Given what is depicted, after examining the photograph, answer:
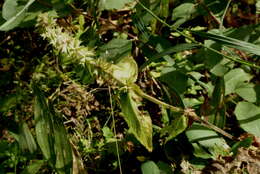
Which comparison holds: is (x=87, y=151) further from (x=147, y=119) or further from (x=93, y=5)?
(x=93, y=5)

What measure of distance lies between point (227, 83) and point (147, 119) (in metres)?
0.36

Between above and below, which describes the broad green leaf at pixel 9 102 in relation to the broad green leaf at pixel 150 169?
above

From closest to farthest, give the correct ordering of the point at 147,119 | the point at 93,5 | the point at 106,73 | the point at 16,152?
the point at 106,73 → the point at 147,119 → the point at 93,5 → the point at 16,152

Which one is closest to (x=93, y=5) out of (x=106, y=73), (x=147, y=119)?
(x=106, y=73)

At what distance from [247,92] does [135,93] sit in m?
0.43

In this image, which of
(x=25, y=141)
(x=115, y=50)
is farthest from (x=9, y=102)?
(x=115, y=50)

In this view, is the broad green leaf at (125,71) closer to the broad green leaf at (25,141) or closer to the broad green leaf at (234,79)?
the broad green leaf at (234,79)

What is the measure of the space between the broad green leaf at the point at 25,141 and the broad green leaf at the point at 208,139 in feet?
1.98

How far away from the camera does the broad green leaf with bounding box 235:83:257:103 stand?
123 centimetres

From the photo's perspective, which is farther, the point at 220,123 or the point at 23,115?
the point at 23,115

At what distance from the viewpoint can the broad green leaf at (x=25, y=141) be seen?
4.43 feet

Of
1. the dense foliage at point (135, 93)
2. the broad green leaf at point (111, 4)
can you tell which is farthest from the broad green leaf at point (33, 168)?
the broad green leaf at point (111, 4)

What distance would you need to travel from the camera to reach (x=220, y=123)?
4.29 ft

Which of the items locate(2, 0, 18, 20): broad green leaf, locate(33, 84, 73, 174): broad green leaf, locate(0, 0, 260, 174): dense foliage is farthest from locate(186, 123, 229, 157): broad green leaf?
locate(2, 0, 18, 20): broad green leaf
